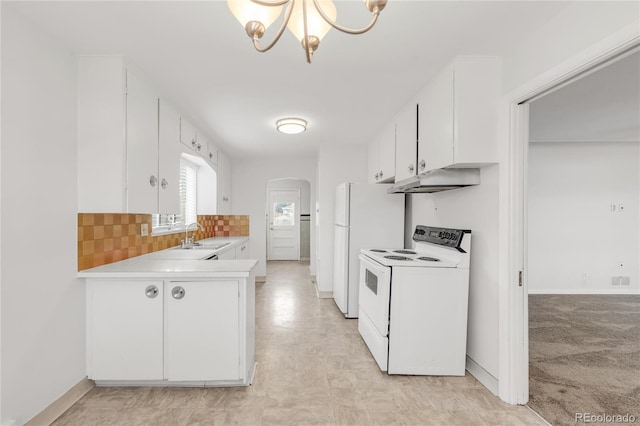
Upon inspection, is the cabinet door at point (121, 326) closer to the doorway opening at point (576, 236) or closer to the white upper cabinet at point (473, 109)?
the white upper cabinet at point (473, 109)

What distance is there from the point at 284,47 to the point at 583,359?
336 centimetres

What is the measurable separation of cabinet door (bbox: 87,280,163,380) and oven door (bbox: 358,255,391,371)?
159cm

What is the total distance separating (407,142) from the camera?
10.0 ft

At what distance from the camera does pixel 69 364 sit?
6.75 feet

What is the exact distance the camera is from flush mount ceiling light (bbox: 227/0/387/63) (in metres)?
1.10

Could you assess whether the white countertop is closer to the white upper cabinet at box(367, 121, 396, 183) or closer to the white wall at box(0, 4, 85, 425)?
the white wall at box(0, 4, 85, 425)

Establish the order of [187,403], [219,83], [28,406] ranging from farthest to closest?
1. [219,83]
2. [187,403]
3. [28,406]

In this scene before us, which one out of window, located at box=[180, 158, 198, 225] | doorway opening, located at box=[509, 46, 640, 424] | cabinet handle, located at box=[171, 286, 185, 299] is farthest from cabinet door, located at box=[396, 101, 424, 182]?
window, located at box=[180, 158, 198, 225]

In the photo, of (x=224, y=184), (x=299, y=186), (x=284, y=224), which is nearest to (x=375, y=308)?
(x=224, y=184)

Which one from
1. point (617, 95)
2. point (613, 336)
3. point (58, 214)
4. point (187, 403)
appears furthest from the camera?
point (613, 336)

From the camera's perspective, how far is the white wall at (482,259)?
7.29 ft

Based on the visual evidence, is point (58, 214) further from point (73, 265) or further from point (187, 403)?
point (187, 403)

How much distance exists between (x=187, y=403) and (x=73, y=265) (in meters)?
1.15

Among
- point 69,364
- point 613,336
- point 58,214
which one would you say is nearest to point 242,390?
point 69,364
